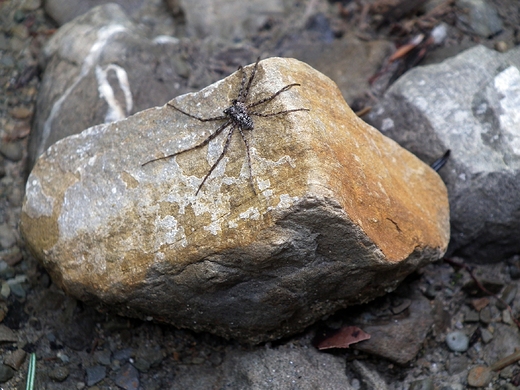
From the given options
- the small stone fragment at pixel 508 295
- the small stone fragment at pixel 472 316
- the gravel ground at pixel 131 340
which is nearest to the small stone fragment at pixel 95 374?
the gravel ground at pixel 131 340

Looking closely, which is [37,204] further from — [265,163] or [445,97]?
[445,97]

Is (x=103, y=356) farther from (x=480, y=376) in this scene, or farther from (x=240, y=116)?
(x=480, y=376)

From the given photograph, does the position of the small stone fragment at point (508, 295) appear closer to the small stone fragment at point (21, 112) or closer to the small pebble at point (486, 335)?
the small pebble at point (486, 335)

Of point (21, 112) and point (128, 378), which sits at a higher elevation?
point (21, 112)

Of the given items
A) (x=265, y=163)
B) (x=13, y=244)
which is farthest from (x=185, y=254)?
(x=13, y=244)

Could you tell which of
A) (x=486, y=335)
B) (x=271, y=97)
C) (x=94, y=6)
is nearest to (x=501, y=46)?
(x=486, y=335)

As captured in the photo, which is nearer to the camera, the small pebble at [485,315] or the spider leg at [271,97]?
the spider leg at [271,97]
